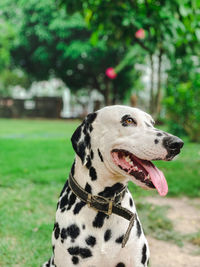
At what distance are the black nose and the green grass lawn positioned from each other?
1949mm

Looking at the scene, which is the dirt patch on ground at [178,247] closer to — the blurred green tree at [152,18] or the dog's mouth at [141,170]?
the dog's mouth at [141,170]

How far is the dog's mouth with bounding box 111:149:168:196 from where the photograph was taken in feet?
7.64

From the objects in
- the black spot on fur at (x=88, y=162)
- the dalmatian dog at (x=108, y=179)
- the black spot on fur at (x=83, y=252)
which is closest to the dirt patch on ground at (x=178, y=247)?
the dalmatian dog at (x=108, y=179)

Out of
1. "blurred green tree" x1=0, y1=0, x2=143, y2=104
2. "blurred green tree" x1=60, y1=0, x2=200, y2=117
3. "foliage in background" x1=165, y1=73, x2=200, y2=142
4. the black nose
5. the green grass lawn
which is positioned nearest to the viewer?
the black nose

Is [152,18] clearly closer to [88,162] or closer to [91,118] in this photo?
[91,118]

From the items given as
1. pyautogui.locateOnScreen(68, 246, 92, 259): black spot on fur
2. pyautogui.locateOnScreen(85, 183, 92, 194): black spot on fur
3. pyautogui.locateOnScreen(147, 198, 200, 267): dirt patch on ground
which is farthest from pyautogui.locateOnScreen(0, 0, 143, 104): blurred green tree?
pyautogui.locateOnScreen(68, 246, 92, 259): black spot on fur

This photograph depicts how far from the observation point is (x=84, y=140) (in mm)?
2514

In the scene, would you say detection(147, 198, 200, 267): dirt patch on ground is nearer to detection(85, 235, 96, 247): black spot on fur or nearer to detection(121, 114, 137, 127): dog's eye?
detection(85, 235, 96, 247): black spot on fur

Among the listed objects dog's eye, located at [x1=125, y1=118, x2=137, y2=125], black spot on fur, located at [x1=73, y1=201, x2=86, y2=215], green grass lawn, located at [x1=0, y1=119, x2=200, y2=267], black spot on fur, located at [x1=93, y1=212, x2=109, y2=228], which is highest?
dog's eye, located at [x1=125, y1=118, x2=137, y2=125]

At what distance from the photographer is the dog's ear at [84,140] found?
2.46 m

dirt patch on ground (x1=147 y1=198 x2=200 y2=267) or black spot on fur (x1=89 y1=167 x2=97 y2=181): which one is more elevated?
black spot on fur (x1=89 y1=167 x2=97 y2=181)

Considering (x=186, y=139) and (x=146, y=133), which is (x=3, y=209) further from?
(x=186, y=139)

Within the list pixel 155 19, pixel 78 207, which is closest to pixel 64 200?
pixel 78 207

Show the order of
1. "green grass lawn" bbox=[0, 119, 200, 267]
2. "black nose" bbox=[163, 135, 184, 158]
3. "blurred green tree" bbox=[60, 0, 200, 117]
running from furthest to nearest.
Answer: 1. "blurred green tree" bbox=[60, 0, 200, 117]
2. "green grass lawn" bbox=[0, 119, 200, 267]
3. "black nose" bbox=[163, 135, 184, 158]
